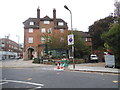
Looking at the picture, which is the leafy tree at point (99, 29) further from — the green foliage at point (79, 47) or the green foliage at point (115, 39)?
the green foliage at point (115, 39)

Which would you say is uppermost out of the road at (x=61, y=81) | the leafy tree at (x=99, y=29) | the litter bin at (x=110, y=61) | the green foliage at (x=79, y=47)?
the leafy tree at (x=99, y=29)

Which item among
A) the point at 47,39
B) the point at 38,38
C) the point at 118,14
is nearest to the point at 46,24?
the point at 38,38

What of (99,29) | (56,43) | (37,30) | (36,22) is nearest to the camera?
(56,43)

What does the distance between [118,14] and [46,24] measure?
2282cm

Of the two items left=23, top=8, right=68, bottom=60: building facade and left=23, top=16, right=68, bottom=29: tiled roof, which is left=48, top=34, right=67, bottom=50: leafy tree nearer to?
left=23, top=8, right=68, bottom=60: building facade

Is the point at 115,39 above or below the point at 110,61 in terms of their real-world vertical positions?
above

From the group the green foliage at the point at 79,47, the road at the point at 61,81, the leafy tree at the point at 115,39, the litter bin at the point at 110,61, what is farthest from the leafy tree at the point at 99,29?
the road at the point at 61,81

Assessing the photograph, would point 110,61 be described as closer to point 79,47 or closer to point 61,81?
point 61,81

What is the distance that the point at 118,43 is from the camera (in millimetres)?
18453

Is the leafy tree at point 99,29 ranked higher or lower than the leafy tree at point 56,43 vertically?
higher

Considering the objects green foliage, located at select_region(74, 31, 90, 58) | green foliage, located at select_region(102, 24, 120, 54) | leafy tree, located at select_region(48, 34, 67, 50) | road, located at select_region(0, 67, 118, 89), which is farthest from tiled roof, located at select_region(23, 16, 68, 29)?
road, located at select_region(0, 67, 118, 89)

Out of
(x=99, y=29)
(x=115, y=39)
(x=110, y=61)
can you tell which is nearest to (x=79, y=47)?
(x=99, y=29)

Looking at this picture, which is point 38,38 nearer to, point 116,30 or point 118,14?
point 118,14

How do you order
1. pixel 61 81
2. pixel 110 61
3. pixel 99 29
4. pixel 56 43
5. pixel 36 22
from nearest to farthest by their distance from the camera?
pixel 61 81
pixel 110 61
pixel 56 43
pixel 99 29
pixel 36 22
